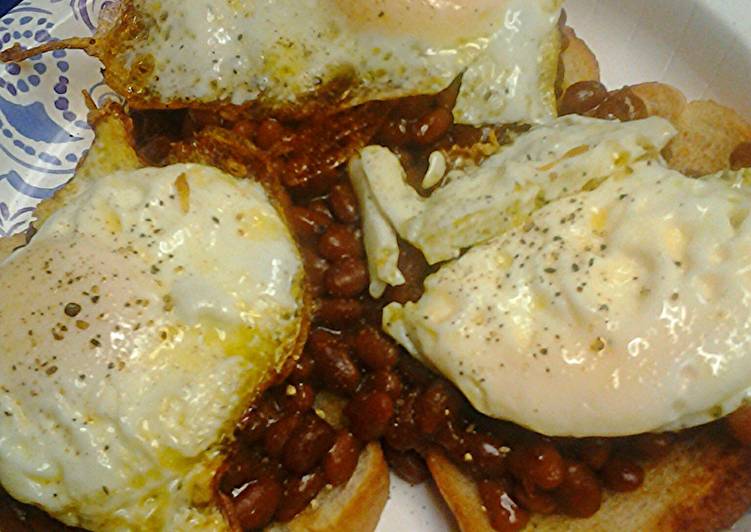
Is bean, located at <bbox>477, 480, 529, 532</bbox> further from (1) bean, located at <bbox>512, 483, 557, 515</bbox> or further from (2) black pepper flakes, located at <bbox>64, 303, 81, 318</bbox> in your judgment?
(2) black pepper flakes, located at <bbox>64, 303, 81, 318</bbox>

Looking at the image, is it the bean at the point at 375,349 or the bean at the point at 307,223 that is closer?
the bean at the point at 375,349

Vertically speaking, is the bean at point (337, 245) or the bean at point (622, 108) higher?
the bean at point (622, 108)

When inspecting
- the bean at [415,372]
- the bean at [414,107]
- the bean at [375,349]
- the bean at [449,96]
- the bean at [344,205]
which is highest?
the bean at [449,96]

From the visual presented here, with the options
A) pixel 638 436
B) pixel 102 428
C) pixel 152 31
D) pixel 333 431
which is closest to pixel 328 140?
pixel 152 31

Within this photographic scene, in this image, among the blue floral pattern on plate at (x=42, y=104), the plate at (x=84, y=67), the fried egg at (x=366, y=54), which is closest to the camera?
the fried egg at (x=366, y=54)

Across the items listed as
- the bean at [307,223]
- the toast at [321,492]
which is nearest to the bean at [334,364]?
the toast at [321,492]

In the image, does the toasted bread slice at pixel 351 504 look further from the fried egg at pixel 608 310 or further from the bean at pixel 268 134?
the bean at pixel 268 134

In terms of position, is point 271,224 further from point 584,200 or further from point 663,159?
point 663,159
